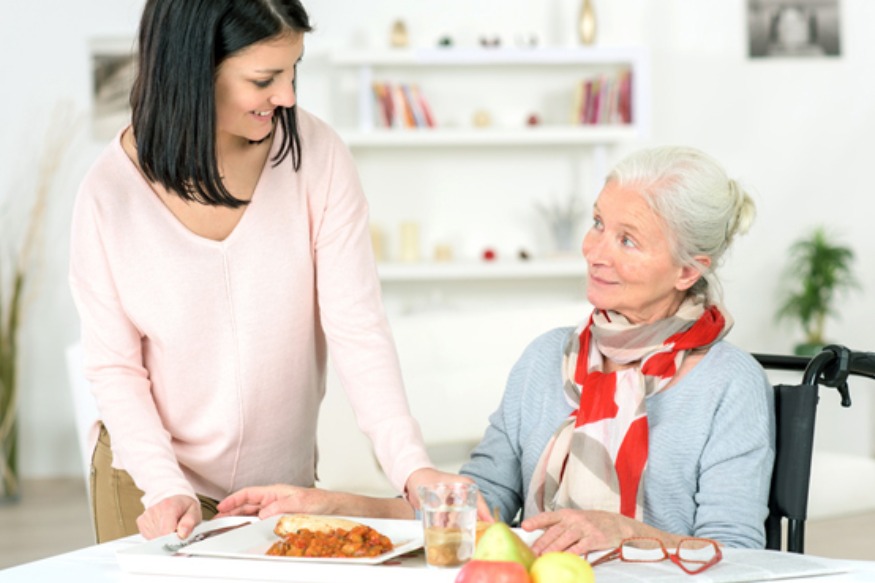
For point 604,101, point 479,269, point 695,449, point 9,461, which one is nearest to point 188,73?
point 695,449

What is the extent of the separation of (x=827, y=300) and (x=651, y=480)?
362 cm

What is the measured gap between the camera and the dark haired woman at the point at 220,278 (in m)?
1.61

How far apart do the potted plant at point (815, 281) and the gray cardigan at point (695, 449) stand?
3.35 meters

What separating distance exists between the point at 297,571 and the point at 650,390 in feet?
2.31

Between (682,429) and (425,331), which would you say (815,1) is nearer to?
(425,331)

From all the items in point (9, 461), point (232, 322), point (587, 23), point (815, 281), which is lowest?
point (9, 461)

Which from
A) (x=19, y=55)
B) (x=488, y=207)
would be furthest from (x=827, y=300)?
(x=19, y=55)

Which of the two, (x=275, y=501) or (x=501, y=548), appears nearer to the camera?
(x=501, y=548)

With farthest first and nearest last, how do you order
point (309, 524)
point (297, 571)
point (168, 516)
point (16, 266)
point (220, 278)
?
1. point (16, 266)
2. point (220, 278)
3. point (168, 516)
4. point (309, 524)
5. point (297, 571)

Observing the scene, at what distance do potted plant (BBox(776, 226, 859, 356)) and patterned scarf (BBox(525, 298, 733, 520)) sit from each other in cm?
335

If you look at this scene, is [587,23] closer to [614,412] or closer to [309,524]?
[614,412]

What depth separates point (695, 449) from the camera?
1.75 meters

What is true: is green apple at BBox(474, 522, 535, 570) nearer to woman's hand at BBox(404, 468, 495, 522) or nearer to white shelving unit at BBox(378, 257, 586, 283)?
woman's hand at BBox(404, 468, 495, 522)

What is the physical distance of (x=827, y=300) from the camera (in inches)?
203
